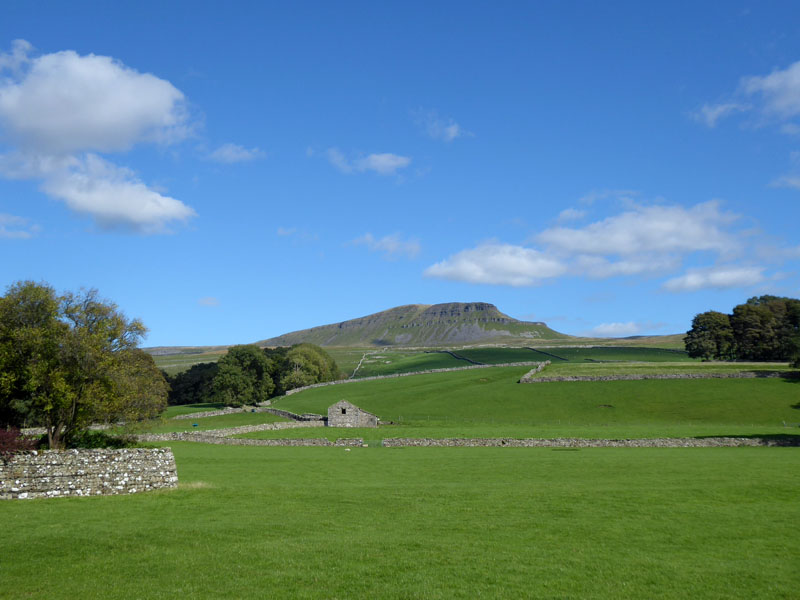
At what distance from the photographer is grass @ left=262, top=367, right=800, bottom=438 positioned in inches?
2581

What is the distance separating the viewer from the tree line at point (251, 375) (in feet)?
370

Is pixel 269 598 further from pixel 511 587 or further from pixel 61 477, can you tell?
pixel 61 477

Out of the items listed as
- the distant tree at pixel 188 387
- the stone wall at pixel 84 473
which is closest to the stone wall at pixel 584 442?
the stone wall at pixel 84 473

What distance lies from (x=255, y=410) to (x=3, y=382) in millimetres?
63335

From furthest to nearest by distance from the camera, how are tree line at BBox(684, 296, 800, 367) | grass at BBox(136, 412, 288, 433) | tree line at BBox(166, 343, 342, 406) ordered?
1. tree line at BBox(684, 296, 800, 367)
2. tree line at BBox(166, 343, 342, 406)
3. grass at BBox(136, 412, 288, 433)

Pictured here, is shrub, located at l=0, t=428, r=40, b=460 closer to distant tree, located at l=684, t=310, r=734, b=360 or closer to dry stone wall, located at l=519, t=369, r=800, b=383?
dry stone wall, located at l=519, t=369, r=800, b=383

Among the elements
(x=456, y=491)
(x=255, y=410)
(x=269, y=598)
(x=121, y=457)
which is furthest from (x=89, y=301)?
(x=255, y=410)

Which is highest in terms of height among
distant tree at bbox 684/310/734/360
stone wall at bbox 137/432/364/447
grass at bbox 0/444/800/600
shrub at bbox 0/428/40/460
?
distant tree at bbox 684/310/734/360

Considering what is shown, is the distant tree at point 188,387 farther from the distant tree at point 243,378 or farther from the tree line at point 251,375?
the distant tree at point 243,378

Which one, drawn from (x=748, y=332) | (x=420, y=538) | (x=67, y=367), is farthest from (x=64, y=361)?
(x=748, y=332)

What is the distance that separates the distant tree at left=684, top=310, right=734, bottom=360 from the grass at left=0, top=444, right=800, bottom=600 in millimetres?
105422

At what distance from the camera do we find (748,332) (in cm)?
11912

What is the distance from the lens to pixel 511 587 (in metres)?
13.0

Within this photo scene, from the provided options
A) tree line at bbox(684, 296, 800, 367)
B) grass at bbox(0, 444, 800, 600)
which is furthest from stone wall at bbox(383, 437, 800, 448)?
tree line at bbox(684, 296, 800, 367)
